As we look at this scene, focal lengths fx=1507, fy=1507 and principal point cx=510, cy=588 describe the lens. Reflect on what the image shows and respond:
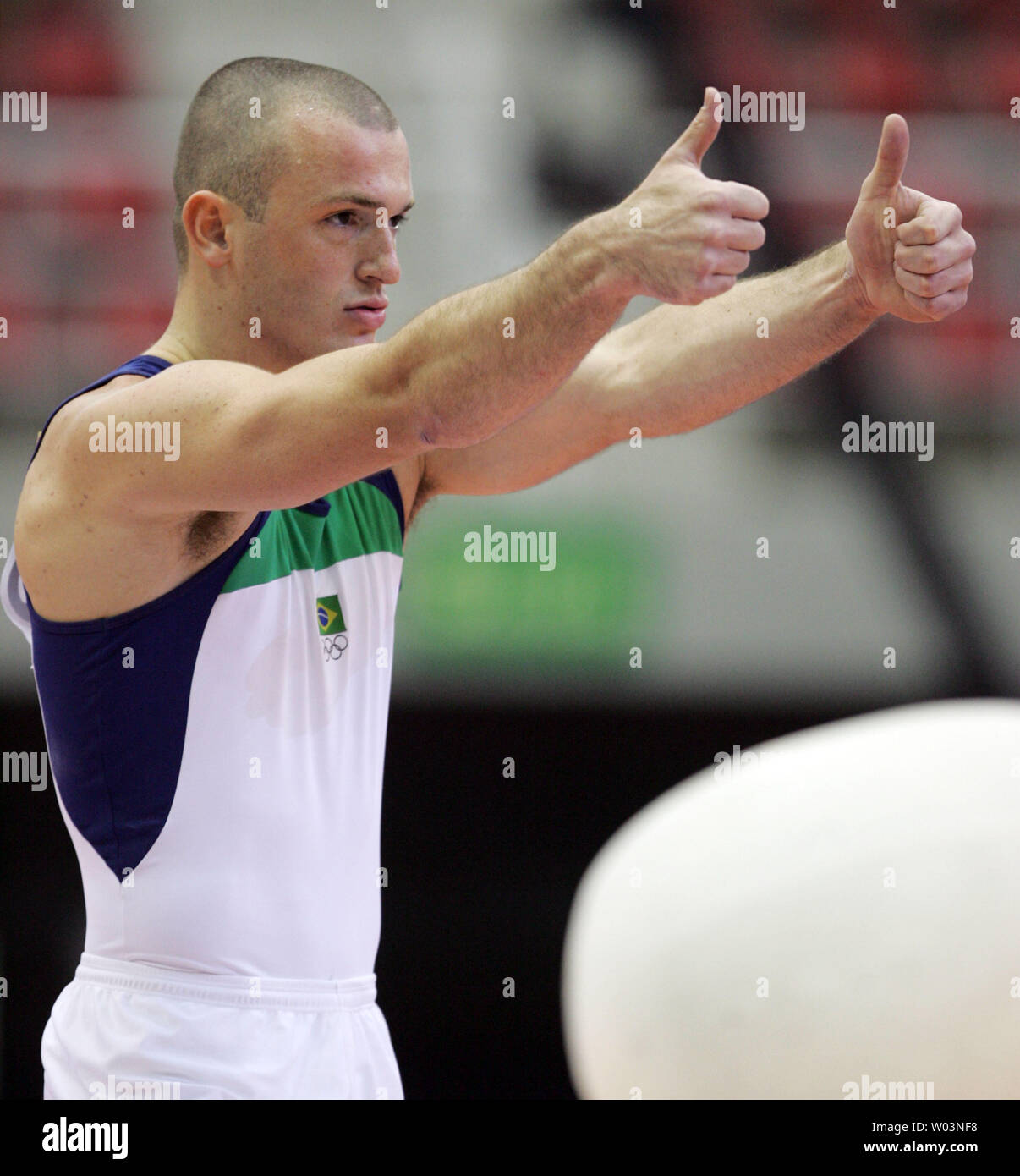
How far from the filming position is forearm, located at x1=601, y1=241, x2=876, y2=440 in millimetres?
1828

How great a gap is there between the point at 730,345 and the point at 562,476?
64.1 inches

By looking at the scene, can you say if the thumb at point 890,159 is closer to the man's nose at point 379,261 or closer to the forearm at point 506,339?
the forearm at point 506,339

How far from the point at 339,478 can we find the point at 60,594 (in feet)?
1.46

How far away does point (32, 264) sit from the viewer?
11.9ft

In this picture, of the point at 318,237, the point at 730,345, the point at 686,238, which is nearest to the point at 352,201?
the point at 318,237

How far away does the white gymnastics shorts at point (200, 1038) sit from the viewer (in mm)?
1669

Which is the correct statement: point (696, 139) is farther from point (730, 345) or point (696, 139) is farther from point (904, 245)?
point (730, 345)

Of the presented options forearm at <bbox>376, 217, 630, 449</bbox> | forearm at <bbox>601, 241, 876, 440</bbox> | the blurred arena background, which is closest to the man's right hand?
forearm at <bbox>376, 217, 630, 449</bbox>

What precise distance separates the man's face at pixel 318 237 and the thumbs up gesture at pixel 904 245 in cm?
59

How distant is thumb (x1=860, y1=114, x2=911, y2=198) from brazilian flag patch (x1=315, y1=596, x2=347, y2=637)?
31.0 inches

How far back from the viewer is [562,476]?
352 centimetres

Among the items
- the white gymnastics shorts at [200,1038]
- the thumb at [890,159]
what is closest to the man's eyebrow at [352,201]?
the thumb at [890,159]

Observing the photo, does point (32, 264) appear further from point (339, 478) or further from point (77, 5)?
point (339, 478)

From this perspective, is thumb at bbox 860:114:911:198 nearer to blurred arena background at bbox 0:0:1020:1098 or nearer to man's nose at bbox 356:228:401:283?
man's nose at bbox 356:228:401:283
